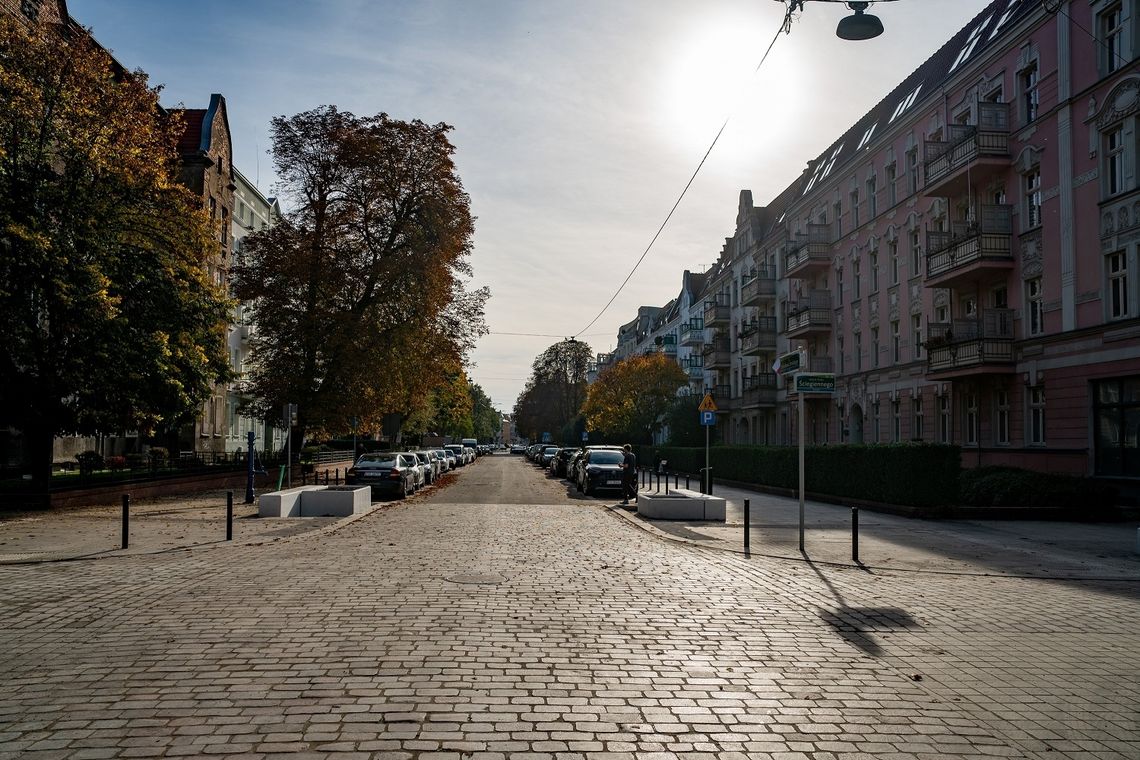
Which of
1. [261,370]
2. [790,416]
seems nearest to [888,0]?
[261,370]

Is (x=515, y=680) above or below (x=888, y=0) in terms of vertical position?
below

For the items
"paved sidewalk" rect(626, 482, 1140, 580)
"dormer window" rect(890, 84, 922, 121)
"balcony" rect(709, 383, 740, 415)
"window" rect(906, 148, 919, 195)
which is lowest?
"paved sidewalk" rect(626, 482, 1140, 580)

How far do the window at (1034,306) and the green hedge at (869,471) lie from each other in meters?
7.49

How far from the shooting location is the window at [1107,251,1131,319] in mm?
22812

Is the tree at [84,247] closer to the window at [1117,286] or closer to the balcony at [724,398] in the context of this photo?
the window at [1117,286]

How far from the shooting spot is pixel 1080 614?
30.0 feet

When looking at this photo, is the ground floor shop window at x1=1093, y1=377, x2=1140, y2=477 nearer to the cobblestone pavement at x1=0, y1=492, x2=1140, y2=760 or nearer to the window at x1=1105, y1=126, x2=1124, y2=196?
the window at x1=1105, y1=126, x2=1124, y2=196

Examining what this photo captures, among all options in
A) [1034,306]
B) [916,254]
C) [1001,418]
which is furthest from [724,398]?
[1034,306]

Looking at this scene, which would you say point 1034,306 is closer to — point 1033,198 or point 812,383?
point 1033,198

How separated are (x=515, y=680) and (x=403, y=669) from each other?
0.87 metres

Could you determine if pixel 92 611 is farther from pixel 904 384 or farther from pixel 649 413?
pixel 649 413

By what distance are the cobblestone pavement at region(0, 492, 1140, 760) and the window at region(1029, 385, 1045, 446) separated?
16.8 meters

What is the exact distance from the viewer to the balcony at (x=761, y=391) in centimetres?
5003

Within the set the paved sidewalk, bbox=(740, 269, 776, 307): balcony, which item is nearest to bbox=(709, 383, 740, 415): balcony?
bbox=(740, 269, 776, 307): balcony
